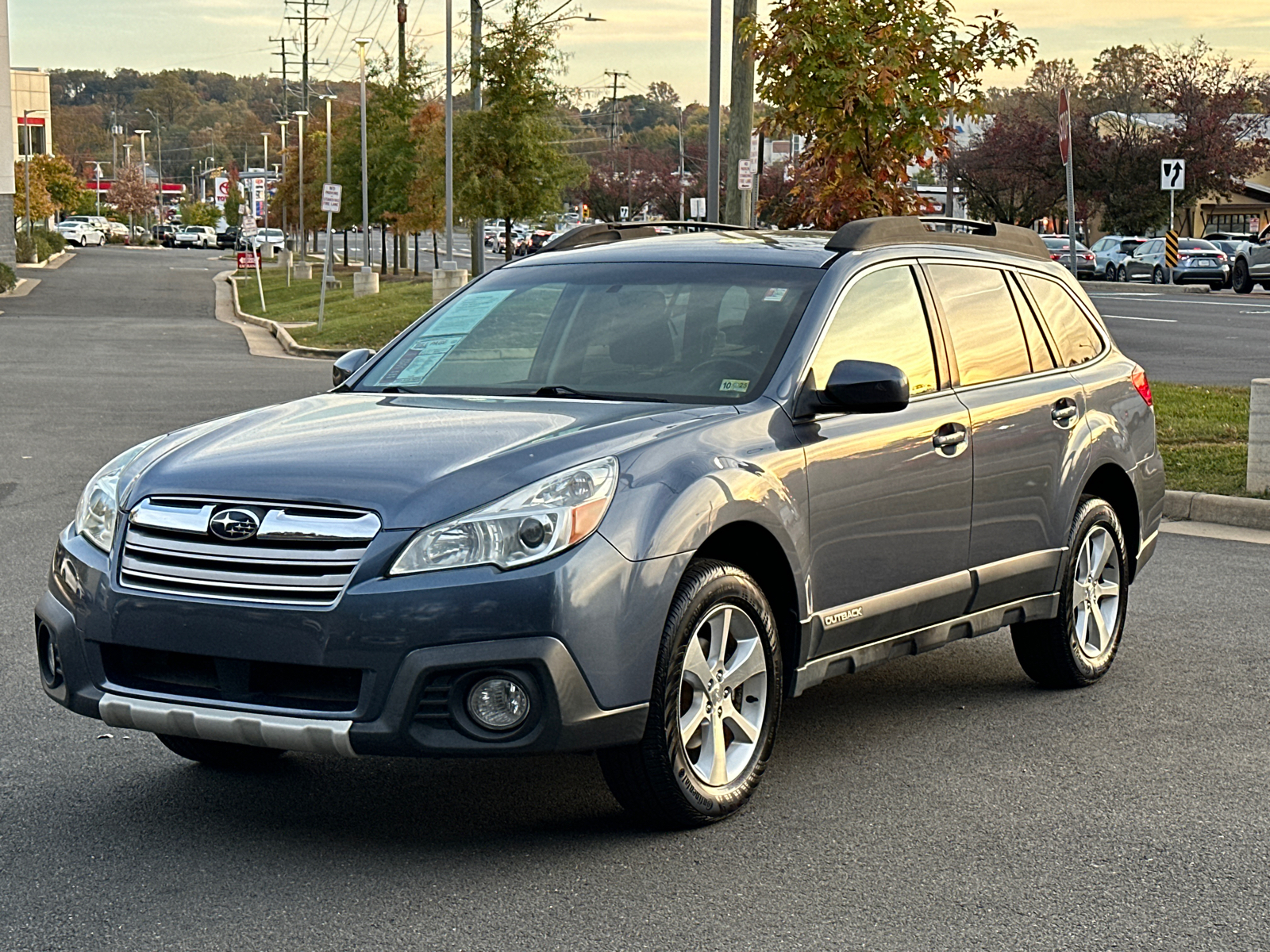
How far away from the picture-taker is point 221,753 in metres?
5.66

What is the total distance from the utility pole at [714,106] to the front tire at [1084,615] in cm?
1641

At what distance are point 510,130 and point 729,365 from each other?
128 ft

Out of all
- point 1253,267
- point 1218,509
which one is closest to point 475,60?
point 1253,267

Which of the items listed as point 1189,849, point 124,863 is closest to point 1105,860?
point 1189,849

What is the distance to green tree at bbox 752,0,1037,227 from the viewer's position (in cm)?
1639

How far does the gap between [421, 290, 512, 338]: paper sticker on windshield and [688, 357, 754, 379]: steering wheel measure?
1.00 m

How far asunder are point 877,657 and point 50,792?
9.00 ft

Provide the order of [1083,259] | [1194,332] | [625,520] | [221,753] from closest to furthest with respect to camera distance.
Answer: [625,520], [221,753], [1194,332], [1083,259]

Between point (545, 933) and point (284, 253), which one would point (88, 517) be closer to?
point (545, 933)

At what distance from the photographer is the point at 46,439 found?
15.4m

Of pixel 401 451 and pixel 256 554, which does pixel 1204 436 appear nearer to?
pixel 401 451

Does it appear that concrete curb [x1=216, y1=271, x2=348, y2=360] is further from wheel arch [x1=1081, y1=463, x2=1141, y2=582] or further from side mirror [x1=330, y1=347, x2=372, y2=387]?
wheel arch [x1=1081, y1=463, x2=1141, y2=582]

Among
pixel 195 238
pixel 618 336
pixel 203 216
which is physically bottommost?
pixel 618 336

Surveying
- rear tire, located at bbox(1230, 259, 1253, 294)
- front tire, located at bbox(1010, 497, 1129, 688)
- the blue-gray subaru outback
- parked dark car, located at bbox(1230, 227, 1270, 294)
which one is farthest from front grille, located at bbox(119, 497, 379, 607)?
rear tire, located at bbox(1230, 259, 1253, 294)
